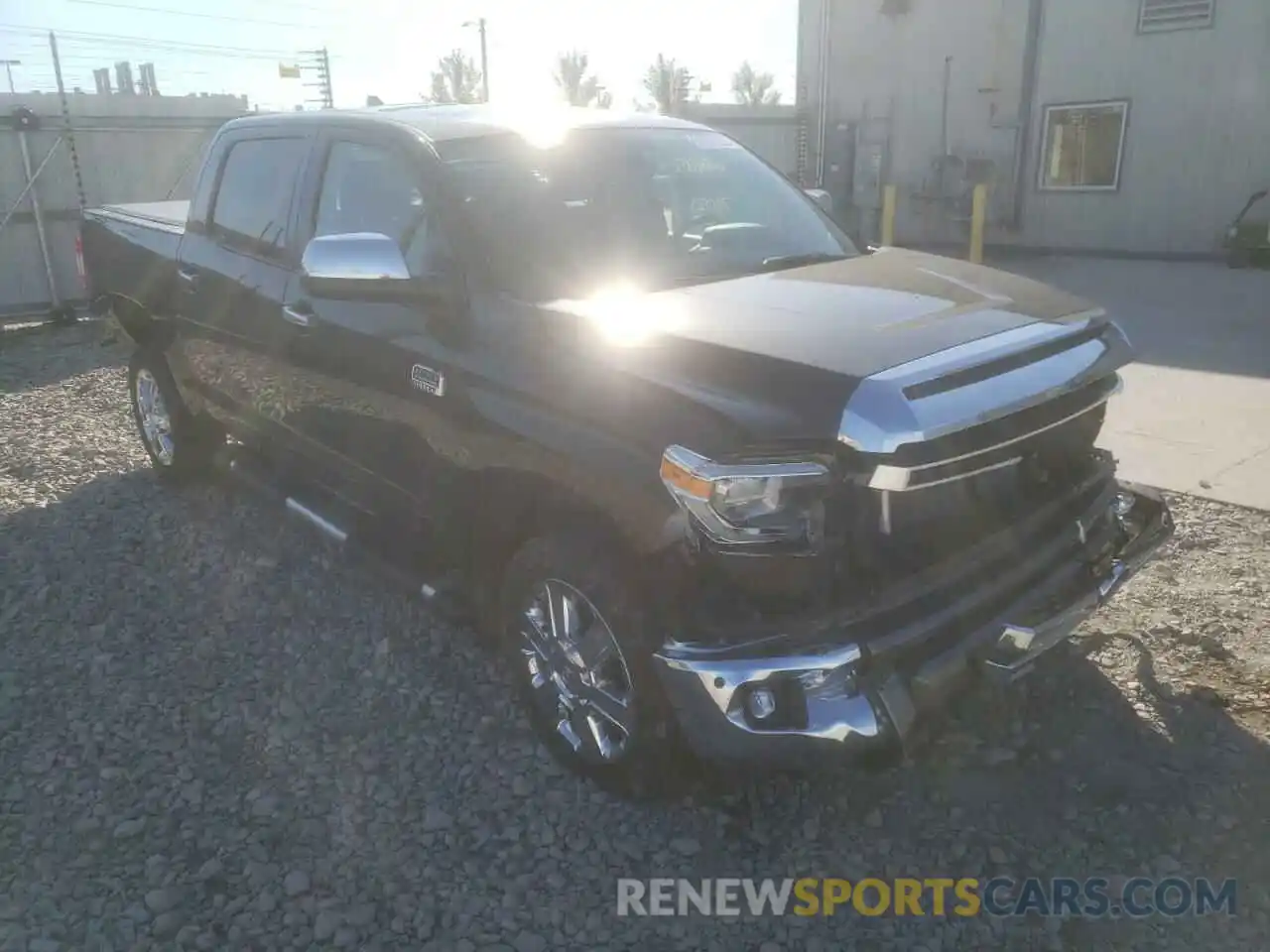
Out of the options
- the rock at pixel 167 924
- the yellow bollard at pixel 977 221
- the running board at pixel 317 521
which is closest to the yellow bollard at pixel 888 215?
the yellow bollard at pixel 977 221

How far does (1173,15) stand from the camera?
520 inches

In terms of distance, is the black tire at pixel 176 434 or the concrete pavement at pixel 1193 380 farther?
the concrete pavement at pixel 1193 380

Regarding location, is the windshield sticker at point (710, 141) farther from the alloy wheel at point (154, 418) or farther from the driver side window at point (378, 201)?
the alloy wheel at point (154, 418)

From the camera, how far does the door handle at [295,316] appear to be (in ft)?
12.9

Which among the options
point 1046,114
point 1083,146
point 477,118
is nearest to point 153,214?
point 477,118

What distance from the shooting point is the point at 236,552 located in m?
4.97

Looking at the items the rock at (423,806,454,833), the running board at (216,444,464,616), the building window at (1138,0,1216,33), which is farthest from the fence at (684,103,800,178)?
the rock at (423,806,454,833)

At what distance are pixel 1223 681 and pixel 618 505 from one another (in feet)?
7.95

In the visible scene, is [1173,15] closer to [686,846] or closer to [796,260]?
[796,260]

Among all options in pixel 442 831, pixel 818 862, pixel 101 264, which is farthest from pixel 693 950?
pixel 101 264

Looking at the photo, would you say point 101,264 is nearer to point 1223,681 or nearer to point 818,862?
point 818,862

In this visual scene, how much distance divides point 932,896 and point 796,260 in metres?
2.12

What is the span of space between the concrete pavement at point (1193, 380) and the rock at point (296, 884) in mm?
4678

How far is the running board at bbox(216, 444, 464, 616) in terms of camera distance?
3.47 meters
